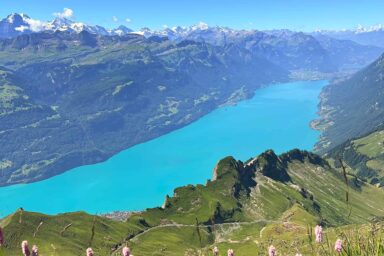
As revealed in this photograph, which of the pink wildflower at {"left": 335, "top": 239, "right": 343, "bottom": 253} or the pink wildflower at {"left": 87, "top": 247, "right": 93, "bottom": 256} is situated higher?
the pink wildflower at {"left": 87, "top": 247, "right": 93, "bottom": 256}

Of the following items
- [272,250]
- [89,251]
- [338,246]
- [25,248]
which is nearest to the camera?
[25,248]

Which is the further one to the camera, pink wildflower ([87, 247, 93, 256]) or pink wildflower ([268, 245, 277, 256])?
pink wildflower ([268, 245, 277, 256])

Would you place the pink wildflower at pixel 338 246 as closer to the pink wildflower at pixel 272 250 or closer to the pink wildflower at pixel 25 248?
the pink wildflower at pixel 272 250

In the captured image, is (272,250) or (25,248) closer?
(25,248)

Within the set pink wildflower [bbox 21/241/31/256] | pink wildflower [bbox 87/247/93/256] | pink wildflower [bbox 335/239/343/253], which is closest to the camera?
pink wildflower [bbox 21/241/31/256]

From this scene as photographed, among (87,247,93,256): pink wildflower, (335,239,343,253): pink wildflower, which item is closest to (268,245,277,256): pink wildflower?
(335,239,343,253): pink wildflower

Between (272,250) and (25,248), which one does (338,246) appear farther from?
(25,248)

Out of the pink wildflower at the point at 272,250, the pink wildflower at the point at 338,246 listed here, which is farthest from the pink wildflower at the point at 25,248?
the pink wildflower at the point at 338,246

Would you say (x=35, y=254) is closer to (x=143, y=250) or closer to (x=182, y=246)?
(x=143, y=250)

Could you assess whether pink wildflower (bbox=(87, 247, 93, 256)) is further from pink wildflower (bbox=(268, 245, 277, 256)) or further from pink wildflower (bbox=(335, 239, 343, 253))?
pink wildflower (bbox=(335, 239, 343, 253))

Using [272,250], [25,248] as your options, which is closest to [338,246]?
[272,250]

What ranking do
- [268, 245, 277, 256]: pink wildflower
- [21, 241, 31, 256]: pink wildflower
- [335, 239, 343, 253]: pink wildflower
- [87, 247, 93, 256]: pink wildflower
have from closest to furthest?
[21, 241, 31, 256]: pink wildflower → [87, 247, 93, 256]: pink wildflower → [268, 245, 277, 256]: pink wildflower → [335, 239, 343, 253]: pink wildflower

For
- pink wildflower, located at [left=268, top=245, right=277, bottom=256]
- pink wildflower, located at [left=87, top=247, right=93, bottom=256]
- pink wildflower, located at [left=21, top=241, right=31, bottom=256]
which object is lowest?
pink wildflower, located at [left=268, top=245, right=277, bottom=256]
